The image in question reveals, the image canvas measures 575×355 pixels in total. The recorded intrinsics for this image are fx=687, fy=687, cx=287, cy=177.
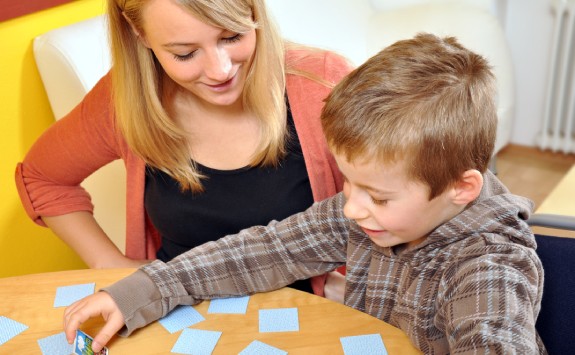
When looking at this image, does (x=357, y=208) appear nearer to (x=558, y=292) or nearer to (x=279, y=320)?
(x=279, y=320)

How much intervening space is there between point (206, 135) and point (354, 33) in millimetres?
1566

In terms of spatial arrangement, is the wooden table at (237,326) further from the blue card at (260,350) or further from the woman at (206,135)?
the woman at (206,135)

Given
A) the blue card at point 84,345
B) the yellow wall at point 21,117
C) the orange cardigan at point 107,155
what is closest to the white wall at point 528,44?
the yellow wall at point 21,117

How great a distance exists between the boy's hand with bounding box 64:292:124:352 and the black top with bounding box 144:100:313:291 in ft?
1.22

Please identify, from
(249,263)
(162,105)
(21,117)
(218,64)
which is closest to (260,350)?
(249,263)

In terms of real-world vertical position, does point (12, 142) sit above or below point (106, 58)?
below

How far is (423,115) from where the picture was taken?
1.01m

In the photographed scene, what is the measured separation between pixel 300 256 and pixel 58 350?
1.52 feet

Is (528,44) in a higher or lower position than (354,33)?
lower

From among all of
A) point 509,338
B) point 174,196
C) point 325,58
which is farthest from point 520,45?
point 509,338

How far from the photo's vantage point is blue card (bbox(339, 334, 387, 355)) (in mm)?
1093

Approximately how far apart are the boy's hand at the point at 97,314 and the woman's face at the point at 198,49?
461mm

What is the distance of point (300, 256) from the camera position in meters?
1.32

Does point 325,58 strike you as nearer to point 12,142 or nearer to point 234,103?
point 234,103
